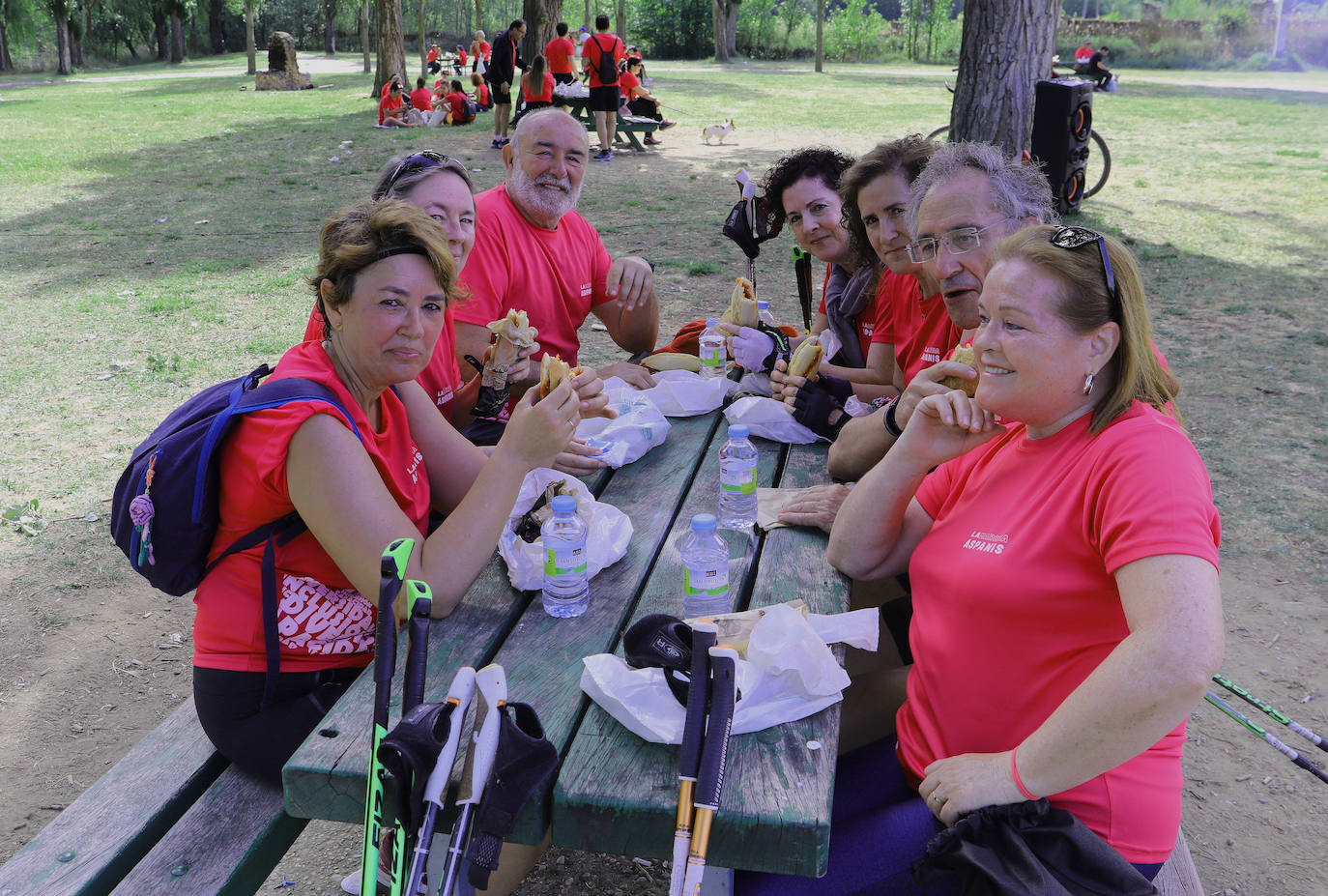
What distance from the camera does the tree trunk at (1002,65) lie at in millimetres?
8820

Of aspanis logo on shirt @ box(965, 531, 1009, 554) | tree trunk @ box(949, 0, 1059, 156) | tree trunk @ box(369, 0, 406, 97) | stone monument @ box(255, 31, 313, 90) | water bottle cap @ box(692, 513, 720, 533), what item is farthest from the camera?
stone monument @ box(255, 31, 313, 90)

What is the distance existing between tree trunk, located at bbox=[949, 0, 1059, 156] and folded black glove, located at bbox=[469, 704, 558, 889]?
28.2ft

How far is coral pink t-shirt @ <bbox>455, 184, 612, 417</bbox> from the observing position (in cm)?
399

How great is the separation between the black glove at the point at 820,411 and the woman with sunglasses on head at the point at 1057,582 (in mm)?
1022

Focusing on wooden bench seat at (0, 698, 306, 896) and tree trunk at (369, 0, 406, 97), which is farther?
tree trunk at (369, 0, 406, 97)

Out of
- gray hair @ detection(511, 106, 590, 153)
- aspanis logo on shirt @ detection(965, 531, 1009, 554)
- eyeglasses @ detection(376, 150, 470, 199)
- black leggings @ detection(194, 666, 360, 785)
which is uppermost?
gray hair @ detection(511, 106, 590, 153)

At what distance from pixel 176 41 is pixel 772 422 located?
55.0 m

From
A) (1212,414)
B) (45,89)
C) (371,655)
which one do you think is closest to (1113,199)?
(1212,414)

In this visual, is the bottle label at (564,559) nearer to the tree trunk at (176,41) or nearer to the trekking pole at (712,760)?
the trekking pole at (712,760)

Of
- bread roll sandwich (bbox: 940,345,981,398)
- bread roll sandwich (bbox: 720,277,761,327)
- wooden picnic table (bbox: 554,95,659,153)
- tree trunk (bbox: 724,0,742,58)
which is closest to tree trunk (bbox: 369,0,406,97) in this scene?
wooden picnic table (bbox: 554,95,659,153)

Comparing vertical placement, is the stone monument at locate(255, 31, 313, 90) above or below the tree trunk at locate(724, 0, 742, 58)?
below

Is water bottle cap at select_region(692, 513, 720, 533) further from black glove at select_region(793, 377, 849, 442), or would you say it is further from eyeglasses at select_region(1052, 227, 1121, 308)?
black glove at select_region(793, 377, 849, 442)

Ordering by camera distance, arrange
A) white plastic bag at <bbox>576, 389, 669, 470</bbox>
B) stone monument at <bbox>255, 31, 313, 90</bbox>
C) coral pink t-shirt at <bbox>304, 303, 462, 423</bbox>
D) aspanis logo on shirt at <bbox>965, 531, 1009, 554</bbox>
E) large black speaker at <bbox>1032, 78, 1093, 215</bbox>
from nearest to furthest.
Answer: aspanis logo on shirt at <bbox>965, 531, 1009, 554</bbox> → white plastic bag at <bbox>576, 389, 669, 470</bbox> → coral pink t-shirt at <bbox>304, 303, 462, 423</bbox> → large black speaker at <bbox>1032, 78, 1093, 215</bbox> → stone monument at <bbox>255, 31, 313, 90</bbox>

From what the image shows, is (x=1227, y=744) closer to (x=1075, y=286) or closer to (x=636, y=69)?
(x=1075, y=286)
